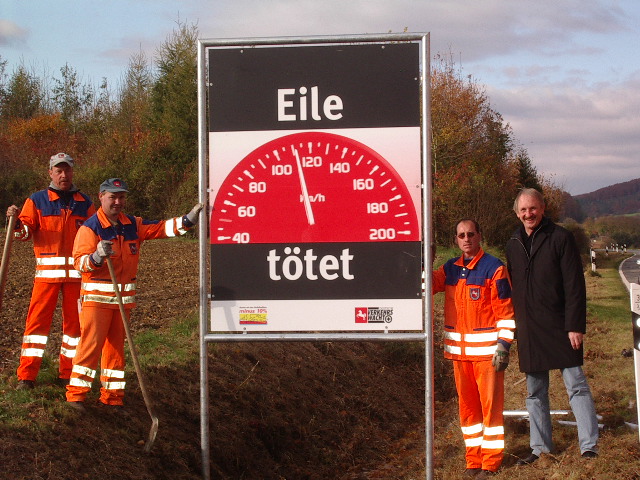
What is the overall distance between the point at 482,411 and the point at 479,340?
67cm

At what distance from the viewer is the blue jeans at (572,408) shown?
6605mm

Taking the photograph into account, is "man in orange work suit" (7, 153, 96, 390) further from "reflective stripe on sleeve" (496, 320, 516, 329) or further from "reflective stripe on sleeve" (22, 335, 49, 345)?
"reflective stripe on sleeve" (496, 320, 516, 329)

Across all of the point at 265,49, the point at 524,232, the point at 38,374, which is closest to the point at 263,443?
the point at 38,374

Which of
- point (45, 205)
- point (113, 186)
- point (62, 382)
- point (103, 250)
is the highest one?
point (113, 186)

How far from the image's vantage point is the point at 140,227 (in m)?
7.22

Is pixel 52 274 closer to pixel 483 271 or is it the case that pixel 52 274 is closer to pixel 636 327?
pixel 483 271

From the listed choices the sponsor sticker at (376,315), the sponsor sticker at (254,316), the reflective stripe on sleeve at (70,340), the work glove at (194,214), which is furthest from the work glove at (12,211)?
the sponsor sticker at (376,315)

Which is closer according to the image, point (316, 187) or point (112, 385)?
point (316, 187)

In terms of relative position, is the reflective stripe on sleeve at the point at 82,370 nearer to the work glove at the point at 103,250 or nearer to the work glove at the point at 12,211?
the work glove at the point at 103,250

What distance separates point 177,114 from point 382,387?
27.0m

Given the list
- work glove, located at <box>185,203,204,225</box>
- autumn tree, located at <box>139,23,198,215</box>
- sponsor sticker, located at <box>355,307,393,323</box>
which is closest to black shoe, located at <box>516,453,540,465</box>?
sponsor sticker, located at <box>355,307,393,323</box>

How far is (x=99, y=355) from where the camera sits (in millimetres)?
6914

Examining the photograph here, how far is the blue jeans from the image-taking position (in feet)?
21.7

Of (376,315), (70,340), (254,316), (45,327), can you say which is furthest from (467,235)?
(45,327)
